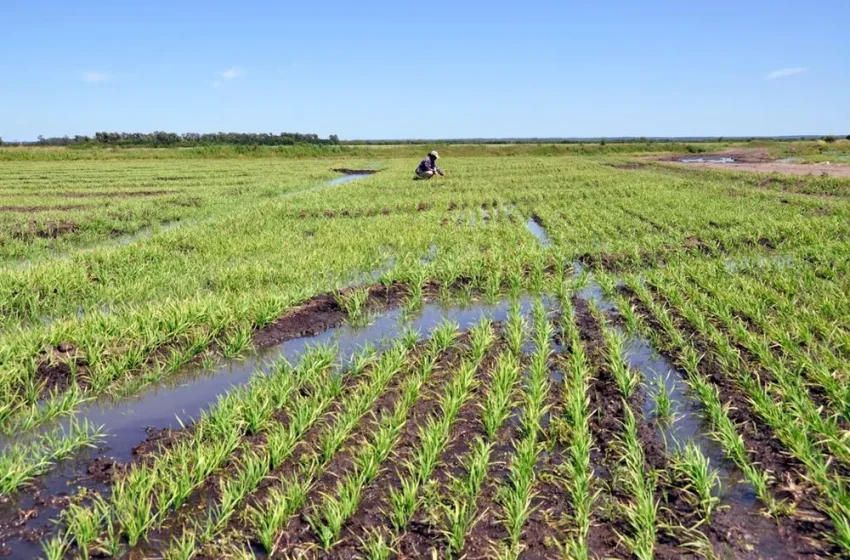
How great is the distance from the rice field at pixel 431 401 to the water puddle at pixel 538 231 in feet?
3.01

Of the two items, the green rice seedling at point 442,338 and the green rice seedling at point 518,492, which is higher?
the green rice seedling at point 442,338

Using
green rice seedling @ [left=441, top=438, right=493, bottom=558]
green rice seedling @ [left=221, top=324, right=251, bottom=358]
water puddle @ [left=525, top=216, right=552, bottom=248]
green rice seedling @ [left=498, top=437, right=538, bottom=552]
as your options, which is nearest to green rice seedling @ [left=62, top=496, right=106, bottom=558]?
green rice seedling @ [left=441, top=438, right=493, bottom=558]

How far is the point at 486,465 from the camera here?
278cm

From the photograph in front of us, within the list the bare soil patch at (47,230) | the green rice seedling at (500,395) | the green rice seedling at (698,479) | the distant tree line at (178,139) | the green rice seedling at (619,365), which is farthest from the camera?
the distant tree line at (178,139)

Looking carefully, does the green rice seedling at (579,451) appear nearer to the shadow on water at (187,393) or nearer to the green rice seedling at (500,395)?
the green rice seedling at (500,395)

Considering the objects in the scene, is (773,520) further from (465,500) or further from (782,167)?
(782,167)

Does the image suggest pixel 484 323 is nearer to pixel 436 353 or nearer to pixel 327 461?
pixel 436 353

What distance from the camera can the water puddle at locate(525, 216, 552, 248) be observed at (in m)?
9.02

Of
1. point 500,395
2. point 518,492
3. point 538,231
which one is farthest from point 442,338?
point 538,231

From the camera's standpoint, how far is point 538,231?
404 inches

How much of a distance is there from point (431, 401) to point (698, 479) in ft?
5.36

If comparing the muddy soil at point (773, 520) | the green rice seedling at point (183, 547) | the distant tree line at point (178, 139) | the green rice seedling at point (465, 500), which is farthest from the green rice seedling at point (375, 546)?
the distant tree line at point (178, 139)

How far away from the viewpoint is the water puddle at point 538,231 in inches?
355

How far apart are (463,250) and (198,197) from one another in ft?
32.9
